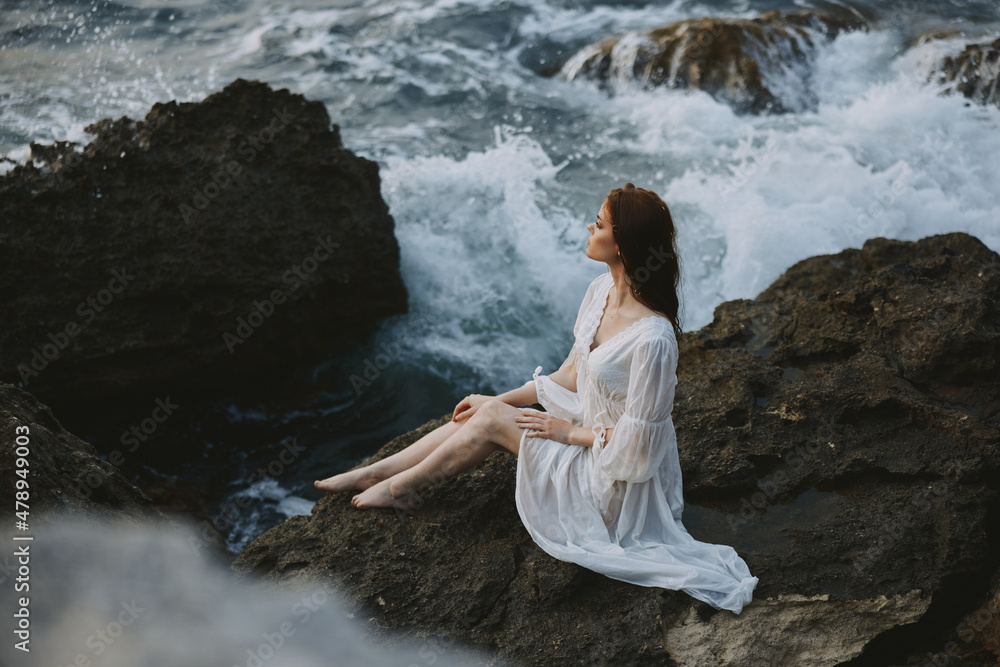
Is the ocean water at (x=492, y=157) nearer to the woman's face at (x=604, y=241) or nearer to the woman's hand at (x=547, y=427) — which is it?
the woman's hand at (x=547, y=427)

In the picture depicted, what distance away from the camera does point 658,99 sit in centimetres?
1071

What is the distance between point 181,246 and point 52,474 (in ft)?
8.47

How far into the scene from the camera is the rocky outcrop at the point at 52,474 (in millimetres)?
3262

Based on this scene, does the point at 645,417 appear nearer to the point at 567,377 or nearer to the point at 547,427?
the point at 547,427

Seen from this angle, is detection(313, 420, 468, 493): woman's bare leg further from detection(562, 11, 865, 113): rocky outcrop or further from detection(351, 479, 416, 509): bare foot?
detection(562, 11, 865, 113): rocky outcrop

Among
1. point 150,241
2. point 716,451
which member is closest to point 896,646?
point 716,451

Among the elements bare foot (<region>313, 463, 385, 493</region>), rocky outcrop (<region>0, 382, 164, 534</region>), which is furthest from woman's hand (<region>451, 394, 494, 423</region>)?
rocky outcrop (<region>0, 382, 164, 534</region>)

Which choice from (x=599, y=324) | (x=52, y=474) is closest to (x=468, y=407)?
(x=599, y=324)

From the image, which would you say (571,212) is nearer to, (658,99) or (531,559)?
(658,99)

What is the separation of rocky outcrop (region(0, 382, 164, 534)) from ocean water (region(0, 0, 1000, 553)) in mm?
1460

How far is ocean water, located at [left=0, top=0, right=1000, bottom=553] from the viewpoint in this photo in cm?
636

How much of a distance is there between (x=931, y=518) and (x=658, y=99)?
8.22 meters

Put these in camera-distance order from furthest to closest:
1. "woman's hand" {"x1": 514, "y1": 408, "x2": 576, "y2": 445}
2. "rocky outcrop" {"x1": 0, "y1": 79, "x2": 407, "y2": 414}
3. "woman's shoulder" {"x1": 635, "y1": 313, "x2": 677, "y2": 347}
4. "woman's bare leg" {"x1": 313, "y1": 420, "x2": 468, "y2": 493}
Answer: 1. "rocky outcrop" {"x1": 0, "y1": 79, "x2": 407, "y2": 414}
2. "woman's bare leg" {"x1": 313, "y1": 420, "x2": 468, "y2": 493}
3. "woman's hand" {"x1": 514, "y1": 408, "x2": 576, "y2": 445}
4. "woman's shoulder" {"x1": 635, "y1": 313, "x2": 677, "y2": 347}

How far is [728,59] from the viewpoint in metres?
10.7
